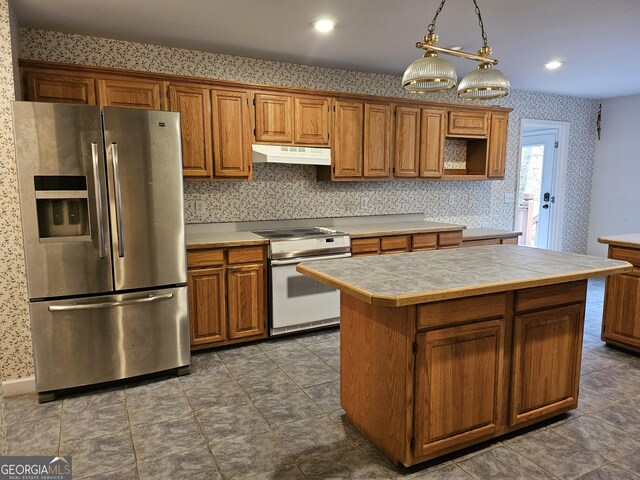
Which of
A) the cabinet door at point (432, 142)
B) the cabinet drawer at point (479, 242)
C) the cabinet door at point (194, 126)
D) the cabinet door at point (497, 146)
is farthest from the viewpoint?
the cabinet door at point (497, 146)

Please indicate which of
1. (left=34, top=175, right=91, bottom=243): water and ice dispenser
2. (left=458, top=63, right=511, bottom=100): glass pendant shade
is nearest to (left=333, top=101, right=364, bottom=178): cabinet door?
(left=458, top=63, right=511, bottom=100): glass pendant shade

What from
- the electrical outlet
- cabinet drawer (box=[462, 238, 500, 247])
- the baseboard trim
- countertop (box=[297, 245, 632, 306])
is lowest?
the baseboard trim

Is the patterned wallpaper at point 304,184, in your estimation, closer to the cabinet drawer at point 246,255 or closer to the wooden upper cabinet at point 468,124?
the wooden upper cabinet at point 468,124

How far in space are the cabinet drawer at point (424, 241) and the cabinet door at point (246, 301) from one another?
5.27 ft

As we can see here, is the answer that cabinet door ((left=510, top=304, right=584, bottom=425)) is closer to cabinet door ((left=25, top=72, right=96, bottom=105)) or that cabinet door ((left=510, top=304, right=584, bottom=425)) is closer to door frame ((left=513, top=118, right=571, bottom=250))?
cabinet door ((left=25, top=72, right=96, bottom=105))

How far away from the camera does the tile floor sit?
205cm

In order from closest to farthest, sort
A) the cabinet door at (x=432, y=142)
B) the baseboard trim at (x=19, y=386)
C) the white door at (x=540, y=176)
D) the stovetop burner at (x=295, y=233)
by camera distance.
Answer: the baseboard trim at (x=19, y=386), the stovetop burner at (x=295, y=233), the cabinet door at (x=432, y=142), the white door at (x=540, y=176)

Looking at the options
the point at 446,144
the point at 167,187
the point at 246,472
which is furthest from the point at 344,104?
the point at 246,472

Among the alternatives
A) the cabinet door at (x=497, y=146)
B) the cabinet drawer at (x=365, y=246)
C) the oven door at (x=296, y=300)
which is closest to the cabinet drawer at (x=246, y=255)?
the oven door at (x=296, y=300)

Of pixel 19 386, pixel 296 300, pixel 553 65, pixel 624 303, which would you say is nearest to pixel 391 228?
pixel 296 300

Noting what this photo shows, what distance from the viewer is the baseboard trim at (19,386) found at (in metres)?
2.79

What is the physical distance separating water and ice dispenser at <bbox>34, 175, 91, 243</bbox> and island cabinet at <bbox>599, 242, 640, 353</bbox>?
387cm

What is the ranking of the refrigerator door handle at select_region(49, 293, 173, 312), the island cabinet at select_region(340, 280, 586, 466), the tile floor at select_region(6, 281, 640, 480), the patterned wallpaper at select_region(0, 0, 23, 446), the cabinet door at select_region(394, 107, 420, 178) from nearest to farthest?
the island cabinet at select_region(340, 280, 586, 466) < the tile floor at select_region(6, 281, 640, 480) < the patterned wallpaper at select_region(0, 0, 23, 446) < the refrigerator door handle at select_region(49, 293, 173, 312) < the cabinet door at select_region(394, 107, 420, 178)

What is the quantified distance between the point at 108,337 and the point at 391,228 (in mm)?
2666
